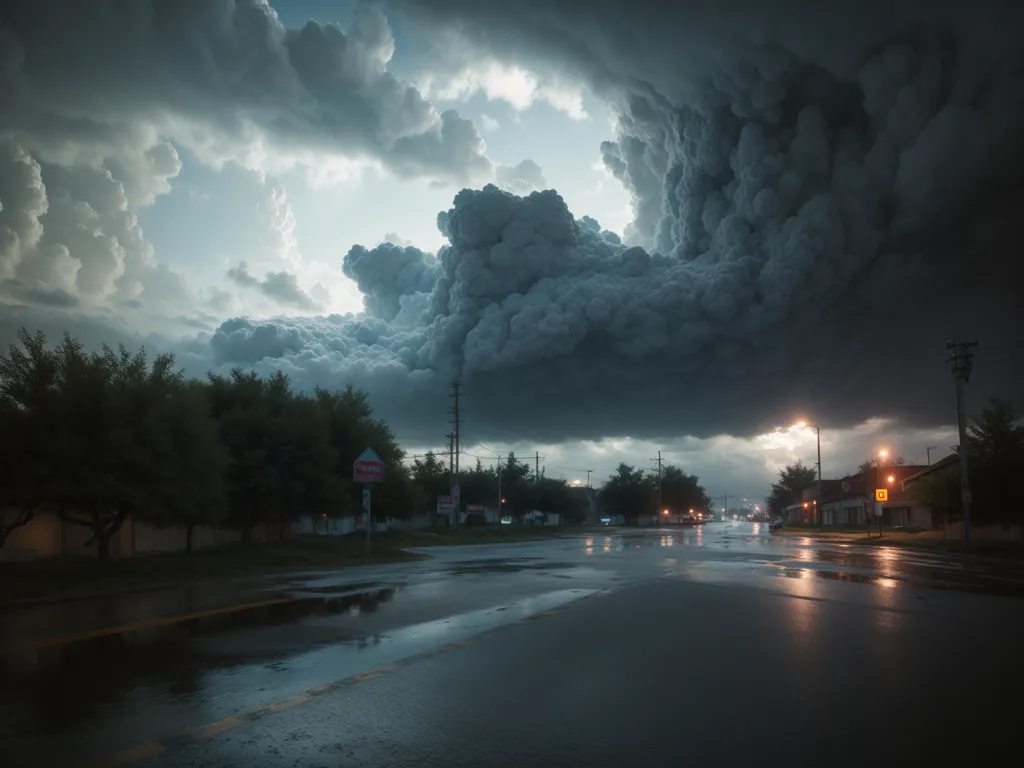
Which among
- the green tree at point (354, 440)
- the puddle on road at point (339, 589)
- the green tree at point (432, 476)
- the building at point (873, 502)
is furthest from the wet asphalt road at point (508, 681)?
the green tree at point (432, 476)

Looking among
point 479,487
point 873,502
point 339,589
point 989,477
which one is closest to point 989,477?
point 989,477

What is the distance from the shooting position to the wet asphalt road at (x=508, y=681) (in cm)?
588

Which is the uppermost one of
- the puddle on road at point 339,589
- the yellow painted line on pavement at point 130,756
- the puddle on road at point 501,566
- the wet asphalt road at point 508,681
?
the yellow painted line on pavement at point 130,756

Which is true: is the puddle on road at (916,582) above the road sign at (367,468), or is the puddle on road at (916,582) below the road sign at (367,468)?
below

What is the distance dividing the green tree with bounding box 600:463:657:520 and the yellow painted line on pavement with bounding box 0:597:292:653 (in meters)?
120

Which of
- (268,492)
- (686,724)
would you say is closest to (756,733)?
(686,724)

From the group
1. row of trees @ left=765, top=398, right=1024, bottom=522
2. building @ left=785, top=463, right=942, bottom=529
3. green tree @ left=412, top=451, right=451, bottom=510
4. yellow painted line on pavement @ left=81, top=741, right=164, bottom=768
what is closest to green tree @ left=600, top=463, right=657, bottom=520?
building @ left=785, top=463, right=942, bottom=529

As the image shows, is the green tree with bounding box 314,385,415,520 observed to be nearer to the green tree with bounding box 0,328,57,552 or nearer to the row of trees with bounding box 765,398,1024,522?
the green tree with bounding box 0,328,57,552

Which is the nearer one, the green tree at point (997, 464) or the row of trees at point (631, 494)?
the green tree at point (997, 464)

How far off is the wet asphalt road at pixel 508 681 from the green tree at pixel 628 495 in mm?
116937

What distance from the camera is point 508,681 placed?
8047 millimetres

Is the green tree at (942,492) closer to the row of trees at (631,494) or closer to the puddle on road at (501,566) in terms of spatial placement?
the puddle on road at (501,566)

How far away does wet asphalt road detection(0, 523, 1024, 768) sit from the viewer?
5875mm

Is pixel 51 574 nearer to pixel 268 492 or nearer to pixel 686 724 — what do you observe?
pixel 268 492
